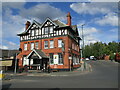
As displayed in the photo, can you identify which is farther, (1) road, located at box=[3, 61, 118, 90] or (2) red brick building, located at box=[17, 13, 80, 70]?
(2) red brick building, located at box=[17, 13, 80, 70]

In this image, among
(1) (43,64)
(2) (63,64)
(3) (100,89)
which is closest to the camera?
(3) (100,89)

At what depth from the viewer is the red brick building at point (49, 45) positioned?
78.5 feet

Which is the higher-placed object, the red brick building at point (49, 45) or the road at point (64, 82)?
the red brick building at point (49, 45)

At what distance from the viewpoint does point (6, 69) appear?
2709 cm

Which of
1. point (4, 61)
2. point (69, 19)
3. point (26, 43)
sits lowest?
point (4, 61)

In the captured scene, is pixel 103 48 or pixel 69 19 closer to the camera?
pixel 69 19

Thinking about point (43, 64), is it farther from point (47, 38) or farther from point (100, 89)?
point (100, 89)

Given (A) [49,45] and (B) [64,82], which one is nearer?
(B) [64,82]

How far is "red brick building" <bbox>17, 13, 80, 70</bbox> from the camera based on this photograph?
23.9 meters

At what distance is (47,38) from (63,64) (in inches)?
270

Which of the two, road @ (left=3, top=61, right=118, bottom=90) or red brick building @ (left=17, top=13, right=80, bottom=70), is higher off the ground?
red brick building @ (left=17, top=13, right=80, bottom=70)

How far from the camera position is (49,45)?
25.8 m

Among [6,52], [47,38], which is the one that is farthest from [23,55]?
[6,52]

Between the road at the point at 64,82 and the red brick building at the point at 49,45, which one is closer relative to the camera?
the road at the point at 64,82
